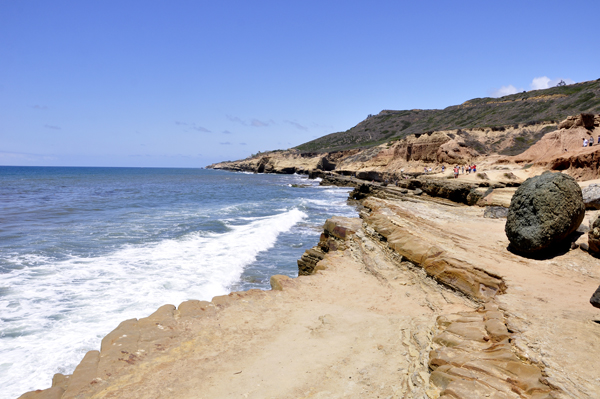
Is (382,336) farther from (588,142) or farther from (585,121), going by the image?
(585,121)

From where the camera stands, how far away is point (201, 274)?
34.9 feet

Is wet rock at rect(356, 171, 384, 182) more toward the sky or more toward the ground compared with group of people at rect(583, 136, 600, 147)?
more toward the ground

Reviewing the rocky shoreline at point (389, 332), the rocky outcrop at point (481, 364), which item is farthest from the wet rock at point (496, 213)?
the rocky outcrop at point (481, 364)

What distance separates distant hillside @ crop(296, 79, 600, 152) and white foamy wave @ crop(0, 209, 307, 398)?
55300mm

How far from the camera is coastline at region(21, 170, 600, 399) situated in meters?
3.57

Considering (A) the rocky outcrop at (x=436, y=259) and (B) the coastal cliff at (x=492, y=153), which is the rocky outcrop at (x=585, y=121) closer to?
(B) the coastal cliff at (x=492, y=153)

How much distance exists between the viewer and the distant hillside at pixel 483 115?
63.2 m

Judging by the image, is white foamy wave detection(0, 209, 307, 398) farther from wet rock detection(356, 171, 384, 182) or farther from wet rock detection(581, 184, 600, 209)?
wet rock detection(356, 171, 384, 182)

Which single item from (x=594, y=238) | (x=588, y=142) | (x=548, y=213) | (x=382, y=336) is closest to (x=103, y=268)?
(x=382, y=336)

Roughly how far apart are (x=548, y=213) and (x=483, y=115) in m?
85.3

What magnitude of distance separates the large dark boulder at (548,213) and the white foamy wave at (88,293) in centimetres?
803

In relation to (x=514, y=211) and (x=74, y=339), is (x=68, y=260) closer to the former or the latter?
(x=74, y=339)

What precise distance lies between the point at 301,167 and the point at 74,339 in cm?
7980

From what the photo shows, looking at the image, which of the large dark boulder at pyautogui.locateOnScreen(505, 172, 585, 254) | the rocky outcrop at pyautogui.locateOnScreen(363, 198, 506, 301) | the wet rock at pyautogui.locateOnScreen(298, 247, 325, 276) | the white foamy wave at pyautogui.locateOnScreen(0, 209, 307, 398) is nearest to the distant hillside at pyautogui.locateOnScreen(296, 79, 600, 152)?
the large dark boulder at pyautogui.locateOnScreen(505, 172, 585, 254)
